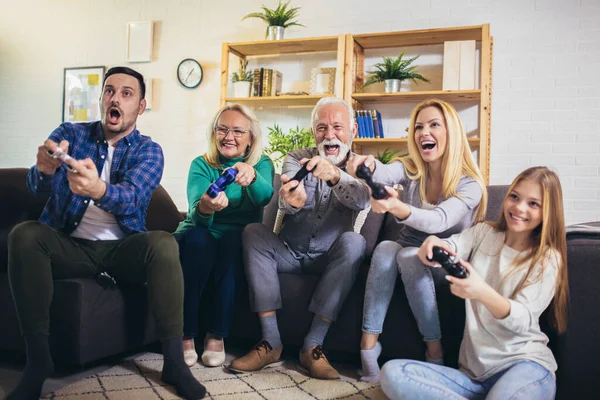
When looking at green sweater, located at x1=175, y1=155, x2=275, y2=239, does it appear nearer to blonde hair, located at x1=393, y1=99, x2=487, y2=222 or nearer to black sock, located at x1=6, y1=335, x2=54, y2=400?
blonde hair, located at x1=393, y1=99, x2=487, y2=222

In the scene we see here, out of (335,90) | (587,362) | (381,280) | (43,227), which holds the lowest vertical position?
(587,362)

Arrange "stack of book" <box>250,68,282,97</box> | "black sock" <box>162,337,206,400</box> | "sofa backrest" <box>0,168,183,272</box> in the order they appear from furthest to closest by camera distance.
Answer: "stack of book" <box>250,68,282,97</box> < "sofa backrest" <box>0,168,183,272</box> < "black sock" <box>162,337,206,400</box>

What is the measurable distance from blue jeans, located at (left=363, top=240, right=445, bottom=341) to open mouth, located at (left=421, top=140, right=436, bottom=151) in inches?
13.9

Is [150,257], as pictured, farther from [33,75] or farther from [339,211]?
[33,75]

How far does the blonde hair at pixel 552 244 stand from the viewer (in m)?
1.56

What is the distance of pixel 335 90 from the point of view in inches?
165

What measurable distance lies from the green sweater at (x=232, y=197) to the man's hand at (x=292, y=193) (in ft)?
0.43

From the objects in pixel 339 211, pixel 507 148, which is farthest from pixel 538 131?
pixel 339 211

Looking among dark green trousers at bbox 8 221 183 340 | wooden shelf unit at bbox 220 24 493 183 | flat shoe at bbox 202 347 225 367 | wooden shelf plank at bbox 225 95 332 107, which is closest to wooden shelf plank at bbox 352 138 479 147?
wooden shelf unit at bbox 220 24 493 183

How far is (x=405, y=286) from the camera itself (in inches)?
73.4

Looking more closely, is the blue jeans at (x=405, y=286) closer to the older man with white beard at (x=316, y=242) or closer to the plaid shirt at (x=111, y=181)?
the older man with white beard at (x=316, y=242)

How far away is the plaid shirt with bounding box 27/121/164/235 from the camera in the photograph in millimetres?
1802

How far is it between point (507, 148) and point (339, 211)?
7.45 feet

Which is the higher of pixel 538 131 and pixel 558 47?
pixel 558 47
